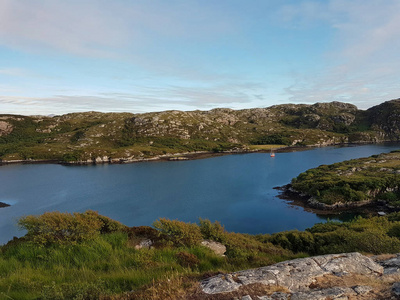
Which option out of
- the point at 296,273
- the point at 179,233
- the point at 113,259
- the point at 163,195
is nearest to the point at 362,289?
the point at 296,273

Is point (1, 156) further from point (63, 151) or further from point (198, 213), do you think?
point (198, 213)

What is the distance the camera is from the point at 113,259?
9727 millimetres

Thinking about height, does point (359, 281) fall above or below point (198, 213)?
above

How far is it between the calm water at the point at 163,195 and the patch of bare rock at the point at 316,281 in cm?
4667

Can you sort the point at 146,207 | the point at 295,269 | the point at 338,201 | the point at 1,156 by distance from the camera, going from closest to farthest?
the point at 295,269
the point at 338,201
the point at 146,207
the point at 1,156

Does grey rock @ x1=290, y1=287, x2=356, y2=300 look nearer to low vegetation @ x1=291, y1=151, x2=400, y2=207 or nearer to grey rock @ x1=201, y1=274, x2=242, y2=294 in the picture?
grey rock @ x1=201, y1=274, x2=242, y2=294

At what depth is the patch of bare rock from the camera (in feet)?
18.5

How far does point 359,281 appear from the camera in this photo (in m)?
6.43

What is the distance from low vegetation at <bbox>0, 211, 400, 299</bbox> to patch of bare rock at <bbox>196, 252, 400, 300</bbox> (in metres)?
0.92

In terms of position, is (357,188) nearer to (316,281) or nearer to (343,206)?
(343,206)

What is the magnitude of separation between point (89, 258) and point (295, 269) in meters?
8.72

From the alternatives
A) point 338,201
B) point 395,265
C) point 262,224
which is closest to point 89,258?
point 395,265

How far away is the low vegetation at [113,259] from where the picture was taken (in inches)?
243

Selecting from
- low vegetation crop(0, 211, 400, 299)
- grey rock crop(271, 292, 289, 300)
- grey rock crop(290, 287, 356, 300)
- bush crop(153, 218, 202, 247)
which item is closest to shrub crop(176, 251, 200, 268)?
low vegetation crop(0, 211, 400, 299)
